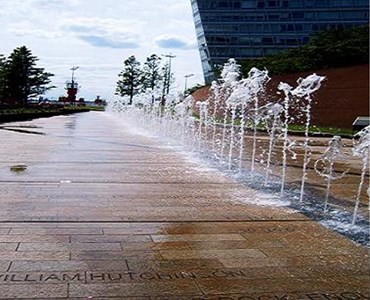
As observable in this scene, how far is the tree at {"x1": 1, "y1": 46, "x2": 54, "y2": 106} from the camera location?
4731 cm

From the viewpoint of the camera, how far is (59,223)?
507 cm

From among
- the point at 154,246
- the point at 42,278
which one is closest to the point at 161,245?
the point at 154,246

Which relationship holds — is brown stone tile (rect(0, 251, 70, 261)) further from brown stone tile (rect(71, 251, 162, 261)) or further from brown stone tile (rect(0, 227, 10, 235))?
brown stone tile (rect(0, 227, 10, 235))

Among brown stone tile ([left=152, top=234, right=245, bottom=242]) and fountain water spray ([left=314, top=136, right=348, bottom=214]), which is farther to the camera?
fountain water spray ([left=314, top=136, right=348, bottom=214])

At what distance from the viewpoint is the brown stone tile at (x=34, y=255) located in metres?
3.96

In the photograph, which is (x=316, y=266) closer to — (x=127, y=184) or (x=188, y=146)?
(x=127, y=184)

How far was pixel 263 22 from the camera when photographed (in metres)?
64.5

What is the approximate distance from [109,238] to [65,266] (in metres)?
0.83

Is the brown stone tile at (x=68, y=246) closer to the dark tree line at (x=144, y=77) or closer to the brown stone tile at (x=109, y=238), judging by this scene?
the brown stone tile at (x=109, y=238)

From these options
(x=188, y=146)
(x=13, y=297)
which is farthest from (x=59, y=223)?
(x=188, y=146)

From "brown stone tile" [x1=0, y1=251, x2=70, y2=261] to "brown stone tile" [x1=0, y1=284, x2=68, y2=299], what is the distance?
578 mm

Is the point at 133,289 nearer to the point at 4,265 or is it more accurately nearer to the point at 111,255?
the point at 111,255

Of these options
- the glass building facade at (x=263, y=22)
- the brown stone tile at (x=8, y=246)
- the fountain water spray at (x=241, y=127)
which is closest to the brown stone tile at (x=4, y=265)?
the brown stone tile at (x=8, y=246)

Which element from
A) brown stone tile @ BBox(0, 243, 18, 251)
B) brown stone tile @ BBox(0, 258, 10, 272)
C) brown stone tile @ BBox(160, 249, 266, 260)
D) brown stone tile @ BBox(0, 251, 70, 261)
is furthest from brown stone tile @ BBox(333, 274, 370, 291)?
brown stone tile @ BBox(0, 243, 18, 251)
